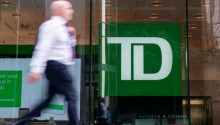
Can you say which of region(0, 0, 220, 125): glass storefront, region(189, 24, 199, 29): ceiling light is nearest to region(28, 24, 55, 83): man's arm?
region(0, 0, 220, 125): glass storefront

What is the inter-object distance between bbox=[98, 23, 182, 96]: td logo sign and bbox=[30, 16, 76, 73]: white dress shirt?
100 inches

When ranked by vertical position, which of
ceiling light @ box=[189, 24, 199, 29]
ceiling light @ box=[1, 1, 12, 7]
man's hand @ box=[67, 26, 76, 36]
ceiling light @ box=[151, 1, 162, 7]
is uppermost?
ceiling light @ box=[1, 1, 12, 7]

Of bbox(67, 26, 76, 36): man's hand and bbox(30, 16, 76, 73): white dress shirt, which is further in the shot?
bbox(67, 26, 76, 36): man's hand

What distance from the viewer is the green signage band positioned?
791 centimetres

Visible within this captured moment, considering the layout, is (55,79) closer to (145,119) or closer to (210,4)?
(145,119)

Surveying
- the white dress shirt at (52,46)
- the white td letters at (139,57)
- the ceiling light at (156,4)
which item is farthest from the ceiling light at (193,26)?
the white dress shirt at (52,46)

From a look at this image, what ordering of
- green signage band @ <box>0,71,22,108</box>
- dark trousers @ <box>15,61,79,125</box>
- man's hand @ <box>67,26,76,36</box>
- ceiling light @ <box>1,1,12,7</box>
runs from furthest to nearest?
ceiling light @ <box>1,1,12,7</box>, green signage band @ <box>0,71,22,108</box>, man's hand @ <box>67,26,76,36</box>, dark trousers @ <box>15,61,79,125</box>

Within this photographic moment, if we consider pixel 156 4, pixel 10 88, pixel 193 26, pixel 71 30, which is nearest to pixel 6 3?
pixel 10 88

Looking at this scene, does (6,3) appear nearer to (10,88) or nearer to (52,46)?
(10,88)

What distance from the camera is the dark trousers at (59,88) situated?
4734mm

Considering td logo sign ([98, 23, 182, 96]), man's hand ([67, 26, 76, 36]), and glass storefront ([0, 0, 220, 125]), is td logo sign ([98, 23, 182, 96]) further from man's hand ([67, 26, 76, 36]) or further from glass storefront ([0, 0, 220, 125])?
man's hand ([67, 26, 76, 36])

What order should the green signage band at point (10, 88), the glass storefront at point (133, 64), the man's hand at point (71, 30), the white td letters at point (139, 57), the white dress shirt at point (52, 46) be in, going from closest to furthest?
the white dress shirt at point (52, 46) → the man's hand at point (71, 30) → the glass storefront at point (133, 64) → the white td letters at point (139, 57) → the green signage band at point (10, 88)

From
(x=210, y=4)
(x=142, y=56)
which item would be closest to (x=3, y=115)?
(x=142, y=56)

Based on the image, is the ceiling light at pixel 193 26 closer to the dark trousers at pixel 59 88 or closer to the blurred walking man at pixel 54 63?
the blurred walking man at pixel 54 63
